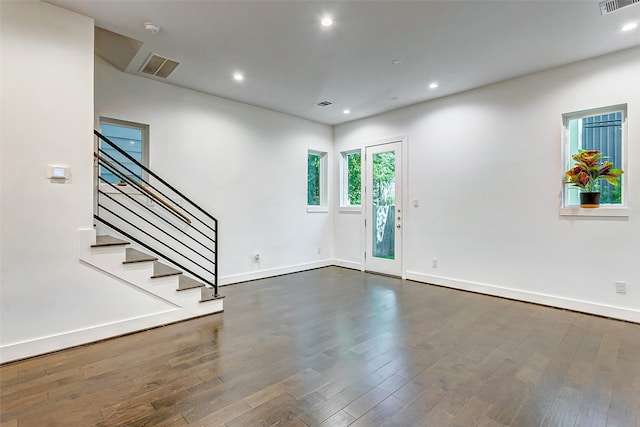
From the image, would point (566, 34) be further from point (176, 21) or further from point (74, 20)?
point (74, 20)

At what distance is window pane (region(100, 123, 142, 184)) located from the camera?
3.84 m

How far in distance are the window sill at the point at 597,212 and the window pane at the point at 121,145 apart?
5.17 meters

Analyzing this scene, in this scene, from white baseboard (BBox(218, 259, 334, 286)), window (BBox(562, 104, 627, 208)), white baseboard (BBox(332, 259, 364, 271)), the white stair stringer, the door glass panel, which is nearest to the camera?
the white stair stringer

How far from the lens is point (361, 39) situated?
3.15m

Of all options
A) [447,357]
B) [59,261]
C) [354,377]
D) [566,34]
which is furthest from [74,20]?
[566,34]

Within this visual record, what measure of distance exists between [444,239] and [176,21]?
4369 millimetres

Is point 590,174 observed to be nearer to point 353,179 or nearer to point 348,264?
point 353,179

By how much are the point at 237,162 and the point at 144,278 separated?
247 centimetres

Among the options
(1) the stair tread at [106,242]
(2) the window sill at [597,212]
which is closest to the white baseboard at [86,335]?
(1) the stair tread at [106,242]

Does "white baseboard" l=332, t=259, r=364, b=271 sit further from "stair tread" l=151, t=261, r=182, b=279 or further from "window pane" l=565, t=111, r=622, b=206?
"stair tread" l=151, t=261, r=182, b=279

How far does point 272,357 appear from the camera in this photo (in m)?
2.50

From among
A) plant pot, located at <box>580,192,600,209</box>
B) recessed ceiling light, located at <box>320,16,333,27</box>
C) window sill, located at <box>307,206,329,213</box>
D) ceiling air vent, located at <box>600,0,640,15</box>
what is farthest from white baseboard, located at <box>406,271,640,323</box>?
recessed ceiling light, located at <box>320,16,333,27</box>

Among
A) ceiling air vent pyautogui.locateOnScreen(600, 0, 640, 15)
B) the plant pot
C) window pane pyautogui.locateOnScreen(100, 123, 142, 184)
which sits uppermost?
ceiling air vent pyautogui.locateOnScreen(600, 0, 640, 15)

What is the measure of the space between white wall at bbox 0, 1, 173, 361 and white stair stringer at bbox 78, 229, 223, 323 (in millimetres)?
88
